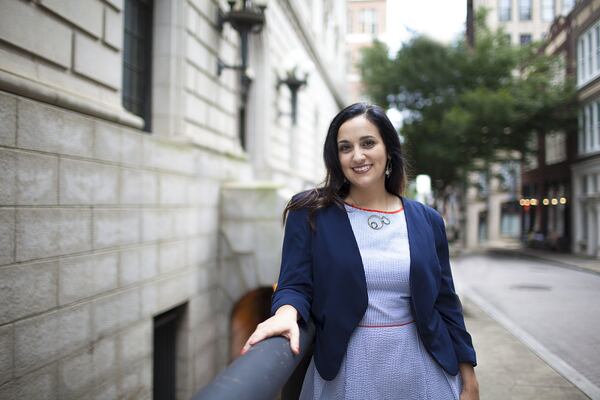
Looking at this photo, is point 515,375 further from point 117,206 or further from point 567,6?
point 117,206

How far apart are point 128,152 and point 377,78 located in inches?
820

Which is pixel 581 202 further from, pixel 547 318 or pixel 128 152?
pixel 128 152

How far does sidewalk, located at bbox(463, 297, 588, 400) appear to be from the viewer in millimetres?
1912

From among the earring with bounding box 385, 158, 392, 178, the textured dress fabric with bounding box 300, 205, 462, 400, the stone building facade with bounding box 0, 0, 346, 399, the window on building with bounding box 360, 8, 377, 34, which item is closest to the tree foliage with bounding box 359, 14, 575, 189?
the window on building with bounding box 360, 8, 377, 34

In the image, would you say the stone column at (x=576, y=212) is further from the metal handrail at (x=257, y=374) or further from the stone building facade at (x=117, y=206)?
the stone building facade at (x=117, y=206)

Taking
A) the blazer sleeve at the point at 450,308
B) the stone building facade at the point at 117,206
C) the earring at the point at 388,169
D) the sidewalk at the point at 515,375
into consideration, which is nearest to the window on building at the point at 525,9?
the earring at the point at 388,169

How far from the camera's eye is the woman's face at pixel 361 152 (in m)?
2.01

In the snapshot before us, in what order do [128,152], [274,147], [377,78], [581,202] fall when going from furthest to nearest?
1. [377,78]
2. [274,147]
3. [128,152]
4. [581,202]

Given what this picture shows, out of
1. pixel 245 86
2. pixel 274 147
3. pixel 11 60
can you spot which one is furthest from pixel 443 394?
pixel 274 147

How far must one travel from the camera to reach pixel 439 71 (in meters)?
21.9

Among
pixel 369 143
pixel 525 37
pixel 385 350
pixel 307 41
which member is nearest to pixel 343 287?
pixel 385 350

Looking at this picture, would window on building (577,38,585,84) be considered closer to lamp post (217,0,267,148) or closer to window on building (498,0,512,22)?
window on building (498,0,512,22)

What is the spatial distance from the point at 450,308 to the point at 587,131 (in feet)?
4.85

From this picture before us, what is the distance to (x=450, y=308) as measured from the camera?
2.05m
